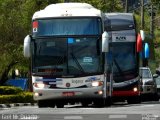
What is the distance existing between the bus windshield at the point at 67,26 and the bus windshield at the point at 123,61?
4.33 m

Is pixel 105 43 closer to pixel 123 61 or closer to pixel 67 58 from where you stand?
pixel 67 58

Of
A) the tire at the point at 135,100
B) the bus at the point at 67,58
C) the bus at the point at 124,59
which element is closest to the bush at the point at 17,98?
the tire at the point at 135,100

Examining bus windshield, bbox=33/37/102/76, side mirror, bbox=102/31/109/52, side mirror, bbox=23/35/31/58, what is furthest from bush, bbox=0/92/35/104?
side mirror, bbox=102/31/109/52

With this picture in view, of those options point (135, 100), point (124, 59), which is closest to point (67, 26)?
point (124, 59)

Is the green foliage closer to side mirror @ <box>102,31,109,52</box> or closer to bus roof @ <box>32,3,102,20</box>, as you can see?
bus roof @ <box>32,3,102,20</box>

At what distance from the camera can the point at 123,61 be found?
91.8ft

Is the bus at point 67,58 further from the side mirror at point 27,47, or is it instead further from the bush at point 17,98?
the bush at point 17,98

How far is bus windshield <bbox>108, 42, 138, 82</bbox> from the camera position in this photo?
27.8 meters

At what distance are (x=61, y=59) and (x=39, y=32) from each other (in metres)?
1.26

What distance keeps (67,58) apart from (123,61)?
17.4 feet

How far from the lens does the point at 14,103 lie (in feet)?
116

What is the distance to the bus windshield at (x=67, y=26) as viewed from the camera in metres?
23.4

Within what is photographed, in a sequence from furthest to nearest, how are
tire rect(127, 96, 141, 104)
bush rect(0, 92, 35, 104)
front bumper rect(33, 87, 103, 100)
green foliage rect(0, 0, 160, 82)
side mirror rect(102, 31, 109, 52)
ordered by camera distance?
green foliage rect(0, 0, 160, 82) < bush rect(0, 92, 35, 104) < tire rect(127, 96, 141, 104) < front bumper rect(33, 87, 103, 100) < side mirror rect(102, 31, 109, 52)

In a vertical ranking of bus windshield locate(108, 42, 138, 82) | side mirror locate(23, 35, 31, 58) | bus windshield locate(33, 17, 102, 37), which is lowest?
bus windshield locate(108, 42, 138, 82)
